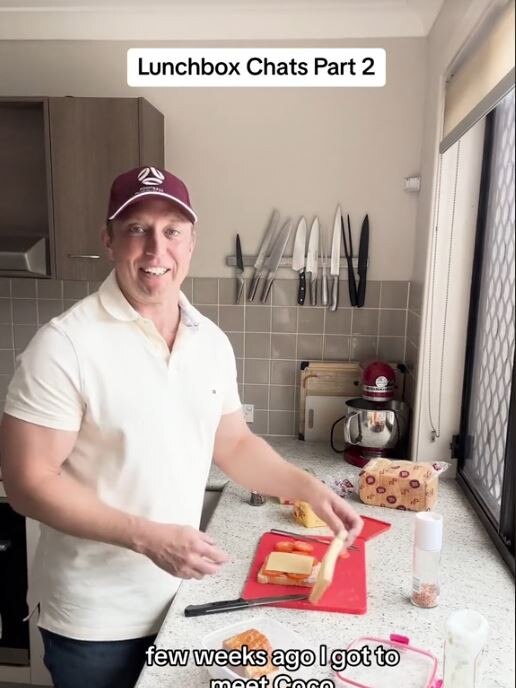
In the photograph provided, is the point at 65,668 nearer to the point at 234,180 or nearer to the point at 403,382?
the point at 403,382

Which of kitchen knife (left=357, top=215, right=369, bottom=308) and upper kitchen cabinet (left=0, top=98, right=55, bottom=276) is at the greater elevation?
upper kitchen cabinet (left=0, top=98, right=55, bottom=276)

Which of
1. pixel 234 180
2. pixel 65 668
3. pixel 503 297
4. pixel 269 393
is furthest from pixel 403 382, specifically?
pixel 65 668

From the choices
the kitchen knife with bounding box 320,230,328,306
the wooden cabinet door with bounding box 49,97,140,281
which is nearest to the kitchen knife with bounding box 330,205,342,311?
the kitchen knife with bounding box 320,230,328,306

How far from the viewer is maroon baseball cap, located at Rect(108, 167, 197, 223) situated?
3.65ft

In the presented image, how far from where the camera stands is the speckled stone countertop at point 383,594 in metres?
1.05

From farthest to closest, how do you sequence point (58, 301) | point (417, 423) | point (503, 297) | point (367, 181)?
1. point (58, 301)
2. point (367, 181)
3. point (417, 423)
4. point (503, 297)

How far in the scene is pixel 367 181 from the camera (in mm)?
2227

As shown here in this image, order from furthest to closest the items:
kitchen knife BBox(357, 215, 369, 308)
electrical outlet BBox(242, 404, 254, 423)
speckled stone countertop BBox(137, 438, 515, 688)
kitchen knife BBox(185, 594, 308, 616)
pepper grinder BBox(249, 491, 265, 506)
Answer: electrical outlet BBox(242, 404, 254, 423)
kitchen knife BBox(357, 215, 369, 308)
pepper grinder BBox(249, 491, 265, 506)
kitchen knife BBox(185, 594, 308, 616)
speckled stone countertop BBox(137, 438, 515, 688)

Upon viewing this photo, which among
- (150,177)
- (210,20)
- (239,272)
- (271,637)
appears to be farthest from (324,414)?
(210,20)

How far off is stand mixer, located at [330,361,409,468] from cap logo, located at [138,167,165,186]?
3.77 feet

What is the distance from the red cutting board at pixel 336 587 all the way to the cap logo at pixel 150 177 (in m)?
0.83

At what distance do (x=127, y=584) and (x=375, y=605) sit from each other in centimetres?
49

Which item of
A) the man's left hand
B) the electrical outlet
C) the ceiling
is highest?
the ceiling

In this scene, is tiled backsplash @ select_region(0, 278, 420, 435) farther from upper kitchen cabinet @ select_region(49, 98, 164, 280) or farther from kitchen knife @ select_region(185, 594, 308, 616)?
kitchen knife @ select_region(185, 594, 308, 616)
